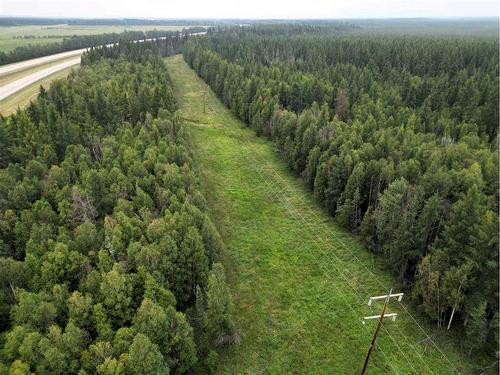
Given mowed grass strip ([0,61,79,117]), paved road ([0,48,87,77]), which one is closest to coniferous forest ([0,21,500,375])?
mowed grass strip ([0,61,79,117])

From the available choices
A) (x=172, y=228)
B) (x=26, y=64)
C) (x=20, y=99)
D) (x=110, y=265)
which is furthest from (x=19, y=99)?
(x=110, y=265)

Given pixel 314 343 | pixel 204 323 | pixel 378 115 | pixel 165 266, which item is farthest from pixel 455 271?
pixel 378 115

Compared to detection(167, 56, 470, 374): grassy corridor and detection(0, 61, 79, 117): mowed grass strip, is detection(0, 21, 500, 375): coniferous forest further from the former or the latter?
detection(0, 61, 79, 117): mowed grass strip

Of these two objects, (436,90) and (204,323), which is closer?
(204,323)

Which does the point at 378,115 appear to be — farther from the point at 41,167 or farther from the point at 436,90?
the point at 41,167

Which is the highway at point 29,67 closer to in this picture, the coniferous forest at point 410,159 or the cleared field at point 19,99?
the cleared field at point 19,99

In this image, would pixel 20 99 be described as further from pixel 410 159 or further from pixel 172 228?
pixel 410 159
